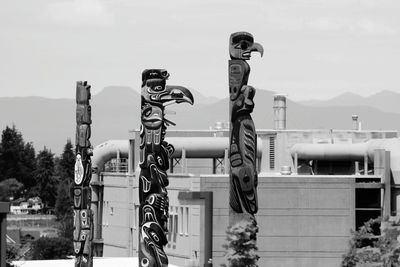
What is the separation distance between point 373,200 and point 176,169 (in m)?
27.4

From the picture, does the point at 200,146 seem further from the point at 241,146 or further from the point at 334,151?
the point at 241,146

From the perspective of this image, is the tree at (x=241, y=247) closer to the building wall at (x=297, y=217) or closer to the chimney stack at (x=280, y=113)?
the building wall at (x=297, y=217)

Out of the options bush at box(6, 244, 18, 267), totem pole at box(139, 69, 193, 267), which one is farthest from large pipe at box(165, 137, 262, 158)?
totem pole at box(139, 69, 193, 267)

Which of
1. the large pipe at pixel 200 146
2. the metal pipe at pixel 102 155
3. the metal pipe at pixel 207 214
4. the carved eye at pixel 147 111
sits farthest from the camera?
the metal pipe at pixel 102 155

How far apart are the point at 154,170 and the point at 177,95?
10.00ft

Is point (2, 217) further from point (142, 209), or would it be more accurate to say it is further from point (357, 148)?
point (357, 148)

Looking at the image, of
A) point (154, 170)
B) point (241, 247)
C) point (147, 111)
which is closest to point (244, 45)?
point (147, 111)

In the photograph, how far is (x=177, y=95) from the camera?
55.8 metres

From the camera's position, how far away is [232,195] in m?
53.3

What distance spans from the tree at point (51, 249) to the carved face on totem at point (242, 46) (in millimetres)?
89407

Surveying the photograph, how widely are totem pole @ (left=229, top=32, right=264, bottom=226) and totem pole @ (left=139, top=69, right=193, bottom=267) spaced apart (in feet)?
11.7

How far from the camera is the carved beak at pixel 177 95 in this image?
55.1m

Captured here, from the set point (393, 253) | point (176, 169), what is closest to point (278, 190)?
point (176, 169)

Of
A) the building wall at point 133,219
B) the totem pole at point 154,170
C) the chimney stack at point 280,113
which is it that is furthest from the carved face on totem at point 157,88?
the chimney stack at point 280,113
